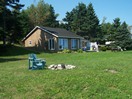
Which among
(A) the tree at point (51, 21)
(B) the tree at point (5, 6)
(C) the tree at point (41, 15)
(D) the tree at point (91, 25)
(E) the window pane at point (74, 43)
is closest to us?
(B) the tree at point (5, 6)

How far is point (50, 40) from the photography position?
4566 centimetres

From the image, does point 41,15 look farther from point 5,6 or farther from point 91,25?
point 5,6

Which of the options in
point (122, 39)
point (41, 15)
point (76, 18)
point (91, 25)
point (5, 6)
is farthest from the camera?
point (76, 18)

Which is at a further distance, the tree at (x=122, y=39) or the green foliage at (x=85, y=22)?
the green foliage at (x=85, y=22)

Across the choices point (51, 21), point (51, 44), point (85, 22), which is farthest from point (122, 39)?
point (51, 21)

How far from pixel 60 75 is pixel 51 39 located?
32.8 m

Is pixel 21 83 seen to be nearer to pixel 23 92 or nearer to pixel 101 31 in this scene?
pixel 23 92

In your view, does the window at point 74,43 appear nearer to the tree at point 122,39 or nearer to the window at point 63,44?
the window at point 63,44

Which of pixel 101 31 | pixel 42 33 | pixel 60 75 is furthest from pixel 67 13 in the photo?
pixel 60 75

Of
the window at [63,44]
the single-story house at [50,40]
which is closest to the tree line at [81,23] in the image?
the single-story house at [50,40]

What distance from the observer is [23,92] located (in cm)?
1033

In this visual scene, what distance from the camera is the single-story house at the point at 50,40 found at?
4494 cm

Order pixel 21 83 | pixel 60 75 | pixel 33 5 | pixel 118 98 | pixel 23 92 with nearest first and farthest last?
pixel 118 98 < pixel 23 92 < pixel 21 83 < pixel 60 75 < pixel 33 5

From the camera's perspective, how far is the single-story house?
4494cm
